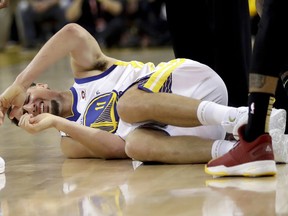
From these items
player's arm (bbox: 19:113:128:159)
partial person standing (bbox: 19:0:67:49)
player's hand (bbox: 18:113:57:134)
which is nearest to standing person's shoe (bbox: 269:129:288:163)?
player's arm (bbox: 19:113:128:159)

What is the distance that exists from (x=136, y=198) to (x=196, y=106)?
0.66 metres

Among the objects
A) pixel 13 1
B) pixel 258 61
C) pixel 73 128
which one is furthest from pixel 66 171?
pixel 13 1

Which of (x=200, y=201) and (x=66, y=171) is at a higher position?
(x=200, y=201)

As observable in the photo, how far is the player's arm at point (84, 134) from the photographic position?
3535 mm

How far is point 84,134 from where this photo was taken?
11.7 feet

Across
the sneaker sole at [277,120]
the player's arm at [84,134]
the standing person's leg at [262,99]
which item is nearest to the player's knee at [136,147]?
the player's arm at [84,134]

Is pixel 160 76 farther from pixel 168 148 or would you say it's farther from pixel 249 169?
pixel 249 169

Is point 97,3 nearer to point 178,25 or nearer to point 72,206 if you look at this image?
point 178,25

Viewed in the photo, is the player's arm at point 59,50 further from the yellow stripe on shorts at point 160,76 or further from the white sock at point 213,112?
the white sock at point 213,112

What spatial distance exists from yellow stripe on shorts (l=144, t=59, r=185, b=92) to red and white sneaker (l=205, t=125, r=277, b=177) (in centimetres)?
57

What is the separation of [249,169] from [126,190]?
468 millimetres

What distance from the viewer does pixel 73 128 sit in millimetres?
3566

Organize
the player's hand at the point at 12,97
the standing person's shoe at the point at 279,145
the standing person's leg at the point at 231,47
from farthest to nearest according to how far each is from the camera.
Answer: 1. the standing person's leg at the point at 231,47
2. the player's hand at the point at 12,97
3. the standing person's shoe at the point at 279,145

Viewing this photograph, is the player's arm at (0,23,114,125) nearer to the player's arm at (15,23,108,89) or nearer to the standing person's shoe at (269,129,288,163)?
the player's arm at (15,23,108,89)
